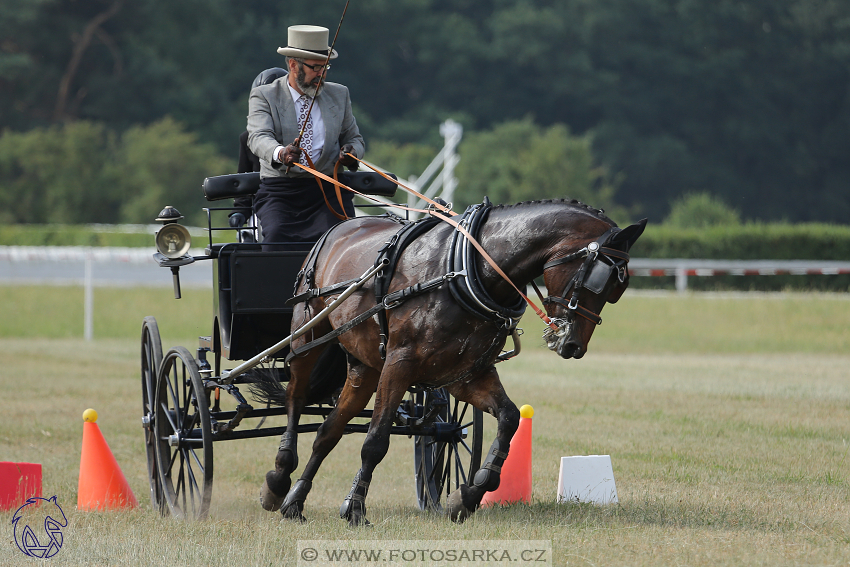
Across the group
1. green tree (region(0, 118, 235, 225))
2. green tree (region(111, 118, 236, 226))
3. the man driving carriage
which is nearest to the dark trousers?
the man driving carriage

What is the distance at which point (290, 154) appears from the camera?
652 centimetres

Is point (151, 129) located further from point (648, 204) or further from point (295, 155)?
point (295, 155)

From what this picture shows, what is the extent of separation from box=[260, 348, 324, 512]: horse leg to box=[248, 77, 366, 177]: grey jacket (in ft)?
3.81

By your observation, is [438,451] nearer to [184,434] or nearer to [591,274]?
[184,434]

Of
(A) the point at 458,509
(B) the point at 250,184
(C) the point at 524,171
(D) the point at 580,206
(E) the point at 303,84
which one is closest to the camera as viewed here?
(D) the point at 580,206

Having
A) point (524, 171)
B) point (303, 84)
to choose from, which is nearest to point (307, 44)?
point (303, 84)

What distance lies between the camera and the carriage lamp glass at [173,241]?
7.06m

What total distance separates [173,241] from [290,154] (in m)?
1.11

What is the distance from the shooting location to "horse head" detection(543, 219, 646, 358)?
5.15 metres

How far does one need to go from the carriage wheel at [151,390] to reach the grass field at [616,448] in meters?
0.19

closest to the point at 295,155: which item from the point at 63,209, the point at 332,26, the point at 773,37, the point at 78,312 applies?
the point at 78,312

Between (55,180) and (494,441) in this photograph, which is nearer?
(494,441)

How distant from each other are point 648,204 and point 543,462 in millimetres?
45013

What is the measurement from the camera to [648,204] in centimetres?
5212
